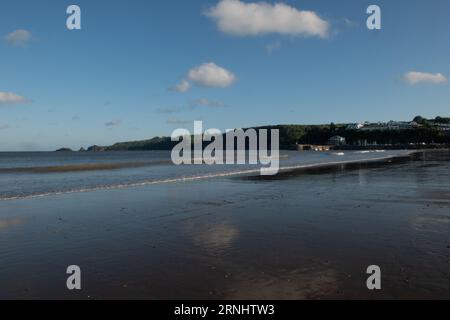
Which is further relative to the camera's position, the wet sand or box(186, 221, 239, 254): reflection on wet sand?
box(186, 221, 239, 254): reflection on wet sand

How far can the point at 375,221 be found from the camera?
42.0 ft

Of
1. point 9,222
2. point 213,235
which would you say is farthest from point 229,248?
point 9,222

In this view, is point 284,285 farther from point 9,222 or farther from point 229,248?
point 9,222

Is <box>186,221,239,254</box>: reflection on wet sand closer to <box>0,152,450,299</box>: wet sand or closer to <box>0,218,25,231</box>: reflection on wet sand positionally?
<box>0,152,450,299</box>: wet sand

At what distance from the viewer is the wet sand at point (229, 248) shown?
274 inches

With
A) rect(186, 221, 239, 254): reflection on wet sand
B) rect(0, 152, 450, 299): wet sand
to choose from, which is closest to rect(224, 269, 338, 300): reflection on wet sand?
rect(0, 152, 450, 299): wet sand

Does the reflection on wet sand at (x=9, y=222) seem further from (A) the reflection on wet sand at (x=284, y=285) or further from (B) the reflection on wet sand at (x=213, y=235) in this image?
(A) the reflection on wet sand at (x=284, y=285)

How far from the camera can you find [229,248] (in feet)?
32.0

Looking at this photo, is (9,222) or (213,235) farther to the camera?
(9,222)

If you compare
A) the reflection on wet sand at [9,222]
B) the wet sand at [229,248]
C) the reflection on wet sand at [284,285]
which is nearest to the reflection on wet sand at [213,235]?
the wet sand at [229,248]

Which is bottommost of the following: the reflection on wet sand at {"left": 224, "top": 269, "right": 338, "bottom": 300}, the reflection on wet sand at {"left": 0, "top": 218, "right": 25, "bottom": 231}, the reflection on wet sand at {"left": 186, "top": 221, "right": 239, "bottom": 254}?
the reflection on wet sand at {"left": 186, "top": 221, "right": 239, "bottom": 254}

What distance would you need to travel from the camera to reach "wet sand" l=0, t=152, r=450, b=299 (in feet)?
22.8
